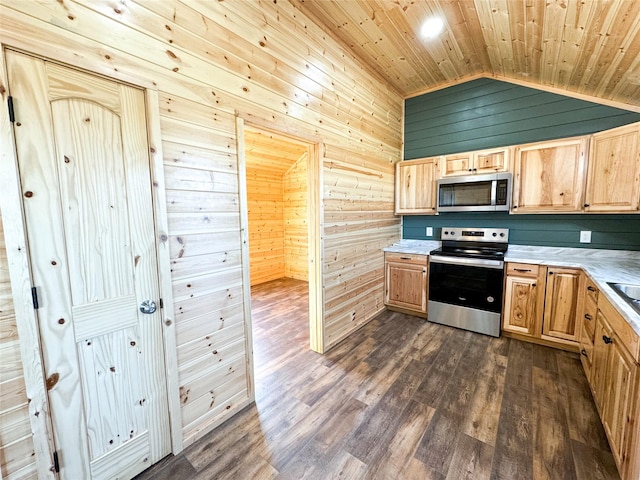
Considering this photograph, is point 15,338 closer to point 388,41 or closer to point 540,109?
point 388,41

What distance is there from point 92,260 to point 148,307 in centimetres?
38

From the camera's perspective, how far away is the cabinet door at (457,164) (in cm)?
336

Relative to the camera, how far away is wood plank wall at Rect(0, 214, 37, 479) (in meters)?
1.07

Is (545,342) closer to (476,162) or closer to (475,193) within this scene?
(475,193)

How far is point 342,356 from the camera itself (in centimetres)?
275

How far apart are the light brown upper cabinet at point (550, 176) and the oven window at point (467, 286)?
2.93 ft

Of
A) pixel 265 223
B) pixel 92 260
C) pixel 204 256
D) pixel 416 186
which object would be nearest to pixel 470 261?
pixel 416 186

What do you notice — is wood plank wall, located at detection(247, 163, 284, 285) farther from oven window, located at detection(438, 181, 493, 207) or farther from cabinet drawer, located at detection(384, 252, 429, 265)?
oven window, located at detection(438, 181, 493, 207)

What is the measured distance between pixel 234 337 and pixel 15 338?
112 centimetres

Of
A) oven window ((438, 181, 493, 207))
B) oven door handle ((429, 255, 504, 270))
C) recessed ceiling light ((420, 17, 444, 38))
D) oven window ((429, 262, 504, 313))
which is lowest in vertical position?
oven window ((429, 262, 504, 313))

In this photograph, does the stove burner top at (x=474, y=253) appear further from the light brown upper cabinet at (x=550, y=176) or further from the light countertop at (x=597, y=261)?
the light brown upper cabinet at (x=550, y=176)

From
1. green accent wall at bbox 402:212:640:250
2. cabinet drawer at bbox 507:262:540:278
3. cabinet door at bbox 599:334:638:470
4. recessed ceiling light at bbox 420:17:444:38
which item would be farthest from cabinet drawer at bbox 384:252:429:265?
recessed ceiling light at bbox 420:17:444:38

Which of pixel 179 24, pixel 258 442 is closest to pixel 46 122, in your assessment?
pixel 179 24

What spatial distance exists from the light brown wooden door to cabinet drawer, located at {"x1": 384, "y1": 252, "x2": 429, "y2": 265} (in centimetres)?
307
